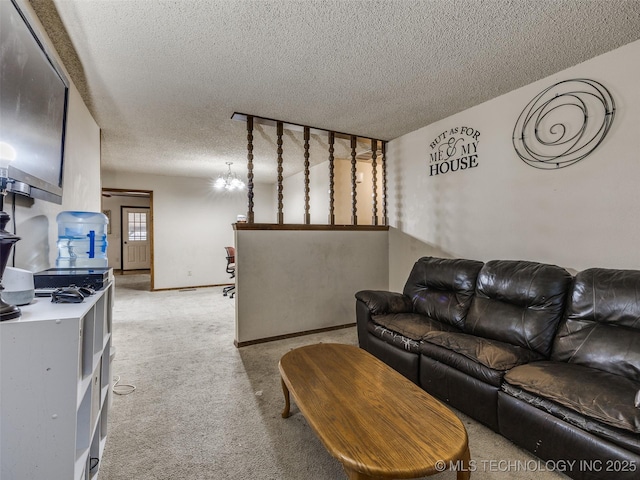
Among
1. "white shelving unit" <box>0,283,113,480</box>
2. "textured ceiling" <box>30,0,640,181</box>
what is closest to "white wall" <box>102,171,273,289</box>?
"textured ceiling" <box>30,0,640,181</box>

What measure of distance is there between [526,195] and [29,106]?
3511 millimetres

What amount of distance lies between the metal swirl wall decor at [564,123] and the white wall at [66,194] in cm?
345

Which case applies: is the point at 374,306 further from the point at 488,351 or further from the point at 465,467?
the point at 465,467

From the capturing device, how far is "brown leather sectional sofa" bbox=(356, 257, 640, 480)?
4.50 ft

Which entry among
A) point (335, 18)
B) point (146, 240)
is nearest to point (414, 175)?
point (335, 18)

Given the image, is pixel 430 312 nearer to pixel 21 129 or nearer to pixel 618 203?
pixel 618 203

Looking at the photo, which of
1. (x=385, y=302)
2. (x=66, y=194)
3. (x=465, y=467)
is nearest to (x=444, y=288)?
(x=385, y=302)

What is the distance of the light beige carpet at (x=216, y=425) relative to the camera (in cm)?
154

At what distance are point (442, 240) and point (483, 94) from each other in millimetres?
1553

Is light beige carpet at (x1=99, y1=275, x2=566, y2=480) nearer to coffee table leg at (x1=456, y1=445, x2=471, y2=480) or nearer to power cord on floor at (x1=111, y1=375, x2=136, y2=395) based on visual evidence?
power cord on floor at (x1=111, y1=375, x2=136, y2=395)

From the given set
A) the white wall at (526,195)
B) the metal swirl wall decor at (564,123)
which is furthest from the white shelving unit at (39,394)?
the metal swirl wall decor at (564,123)

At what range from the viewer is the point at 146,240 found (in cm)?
948

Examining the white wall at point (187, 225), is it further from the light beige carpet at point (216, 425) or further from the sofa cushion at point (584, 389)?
the sofa cushion at point (584, 389)

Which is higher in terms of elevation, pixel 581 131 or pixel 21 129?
pixel 581 131
